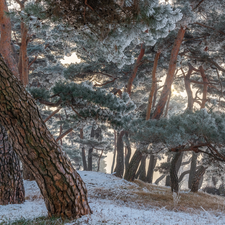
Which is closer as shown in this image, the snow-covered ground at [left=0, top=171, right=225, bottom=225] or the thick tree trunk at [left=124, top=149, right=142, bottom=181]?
the snow-covered ground at [left=0, top=171, right=225, bottom=225]

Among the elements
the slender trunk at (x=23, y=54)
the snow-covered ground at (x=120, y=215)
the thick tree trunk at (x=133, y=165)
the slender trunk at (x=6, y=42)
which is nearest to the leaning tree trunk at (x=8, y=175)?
the snow-covered ground at (x=120, y=215)

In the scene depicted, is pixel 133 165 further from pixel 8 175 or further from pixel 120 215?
pixel 8 175

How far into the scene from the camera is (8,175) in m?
4.06

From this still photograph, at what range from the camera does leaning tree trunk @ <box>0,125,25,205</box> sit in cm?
401

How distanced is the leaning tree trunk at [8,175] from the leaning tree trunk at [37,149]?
1513 millimetres

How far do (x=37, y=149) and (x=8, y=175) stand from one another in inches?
72.8

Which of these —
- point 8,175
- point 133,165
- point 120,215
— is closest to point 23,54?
point 8,175

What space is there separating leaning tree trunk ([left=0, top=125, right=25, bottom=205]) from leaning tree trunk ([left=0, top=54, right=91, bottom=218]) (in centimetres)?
151

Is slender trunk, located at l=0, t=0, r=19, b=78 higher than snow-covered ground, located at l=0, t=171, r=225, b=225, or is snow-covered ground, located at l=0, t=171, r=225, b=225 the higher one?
slender trunk, located at l=0, t=0, r=19, b=78

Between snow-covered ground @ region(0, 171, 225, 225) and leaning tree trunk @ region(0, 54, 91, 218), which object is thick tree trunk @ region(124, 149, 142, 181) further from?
leaning tree trunk @ region(0, 54, 91, 218)

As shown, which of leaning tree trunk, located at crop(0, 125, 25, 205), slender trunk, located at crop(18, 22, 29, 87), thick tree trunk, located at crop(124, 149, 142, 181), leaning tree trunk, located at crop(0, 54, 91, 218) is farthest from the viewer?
thick tree trunk, located at crop(124, 149, 142, 181)

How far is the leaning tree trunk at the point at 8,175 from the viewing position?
4.01 m

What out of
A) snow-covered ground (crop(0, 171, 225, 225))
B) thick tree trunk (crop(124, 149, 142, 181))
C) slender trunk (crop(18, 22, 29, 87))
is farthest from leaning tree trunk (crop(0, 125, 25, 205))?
thick tree trunk (crop(124, 149, 142, 181))

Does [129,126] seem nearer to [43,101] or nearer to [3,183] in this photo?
[43,101]
